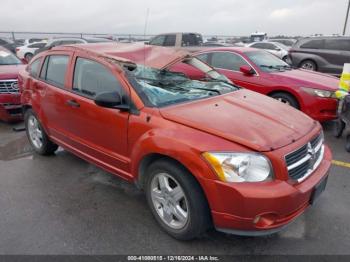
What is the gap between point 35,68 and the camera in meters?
4.69

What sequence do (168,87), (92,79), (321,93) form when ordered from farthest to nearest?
(321,93)
(92,79)
(168,87)

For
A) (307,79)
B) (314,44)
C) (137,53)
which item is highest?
(314,44)

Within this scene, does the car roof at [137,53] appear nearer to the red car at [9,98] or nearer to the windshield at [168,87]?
the windshield at [168,87]

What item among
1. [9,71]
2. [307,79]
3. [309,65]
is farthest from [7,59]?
[309,65]

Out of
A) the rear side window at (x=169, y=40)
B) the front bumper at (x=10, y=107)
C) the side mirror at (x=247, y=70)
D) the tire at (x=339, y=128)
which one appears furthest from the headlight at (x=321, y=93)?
the rear side window at (x=169, y=40)

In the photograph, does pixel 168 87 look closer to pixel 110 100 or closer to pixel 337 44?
pixel 110 100

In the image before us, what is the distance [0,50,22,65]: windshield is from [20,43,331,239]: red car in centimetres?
390

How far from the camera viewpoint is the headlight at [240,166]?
2383mm

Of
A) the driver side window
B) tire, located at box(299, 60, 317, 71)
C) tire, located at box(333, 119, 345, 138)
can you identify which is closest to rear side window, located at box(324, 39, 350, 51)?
tire, located at box(299, 60, 317, 71)

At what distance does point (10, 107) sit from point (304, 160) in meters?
5.63

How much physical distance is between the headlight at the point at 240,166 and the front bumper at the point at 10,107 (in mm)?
5108

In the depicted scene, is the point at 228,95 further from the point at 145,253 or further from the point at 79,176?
the point at 79,176

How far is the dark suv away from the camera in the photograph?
1173cm

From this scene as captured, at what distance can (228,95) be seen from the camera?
352cm
